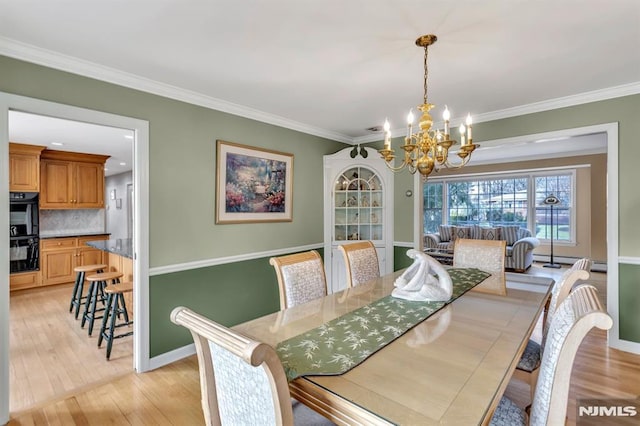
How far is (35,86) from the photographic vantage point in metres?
2.10

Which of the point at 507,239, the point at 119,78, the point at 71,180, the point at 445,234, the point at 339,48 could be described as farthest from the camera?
the point at 445,234

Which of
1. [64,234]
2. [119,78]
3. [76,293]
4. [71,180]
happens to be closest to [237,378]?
[119,78]

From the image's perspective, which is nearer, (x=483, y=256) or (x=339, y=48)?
(x=339, y=48)

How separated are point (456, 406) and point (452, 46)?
2042mm

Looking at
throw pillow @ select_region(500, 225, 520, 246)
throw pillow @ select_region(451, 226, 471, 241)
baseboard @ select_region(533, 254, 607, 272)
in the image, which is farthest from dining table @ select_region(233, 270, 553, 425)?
baseboard @ select_region(533, 254, 607, 272)

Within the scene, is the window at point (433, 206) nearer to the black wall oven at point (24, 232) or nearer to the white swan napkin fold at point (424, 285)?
the white swan napkin fold at point (424, 285)

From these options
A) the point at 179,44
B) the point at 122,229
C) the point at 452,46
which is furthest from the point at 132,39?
the point at 122,229

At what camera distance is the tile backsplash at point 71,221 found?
225 inches

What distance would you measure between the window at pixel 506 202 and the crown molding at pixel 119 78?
6655 millimetres

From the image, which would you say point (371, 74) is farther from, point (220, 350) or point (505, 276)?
point (220, 350)

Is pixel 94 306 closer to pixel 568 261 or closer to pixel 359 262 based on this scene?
pixel 359 262

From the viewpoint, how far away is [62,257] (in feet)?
17.7

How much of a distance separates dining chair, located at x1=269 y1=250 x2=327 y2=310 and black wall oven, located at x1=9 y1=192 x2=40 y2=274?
5172 mm

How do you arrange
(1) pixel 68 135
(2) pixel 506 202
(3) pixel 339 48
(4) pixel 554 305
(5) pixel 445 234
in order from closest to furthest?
(4) pixel 554 305 → (3) pixel 339 48 → (1) pixel 68 135 → (5) pixel 445 234 → (2) pixel 506 202
